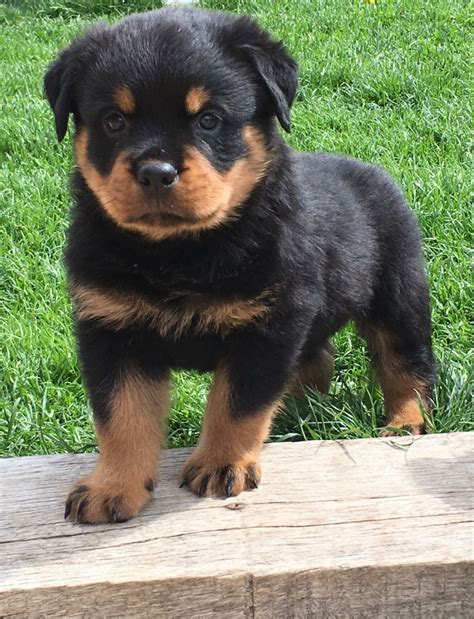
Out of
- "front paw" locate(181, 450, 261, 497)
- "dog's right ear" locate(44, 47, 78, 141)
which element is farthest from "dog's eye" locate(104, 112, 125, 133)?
"front paw" locate(181, 450, 261, 497)

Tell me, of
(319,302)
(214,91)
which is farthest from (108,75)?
(319,302)

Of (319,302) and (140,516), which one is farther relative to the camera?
(319,302)

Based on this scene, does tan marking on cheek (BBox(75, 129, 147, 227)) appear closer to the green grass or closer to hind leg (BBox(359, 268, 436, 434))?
the green grass

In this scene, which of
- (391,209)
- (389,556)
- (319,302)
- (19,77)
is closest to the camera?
(389,556)

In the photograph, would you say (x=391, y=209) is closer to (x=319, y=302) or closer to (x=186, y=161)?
(x=319, y=302)

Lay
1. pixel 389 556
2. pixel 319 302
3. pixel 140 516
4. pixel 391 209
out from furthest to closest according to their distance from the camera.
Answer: pixel 391 209 → pixel 319 302 → pixel 140 516 → pixel 389 556

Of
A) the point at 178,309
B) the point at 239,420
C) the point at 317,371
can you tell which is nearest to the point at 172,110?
the point at 178,309
